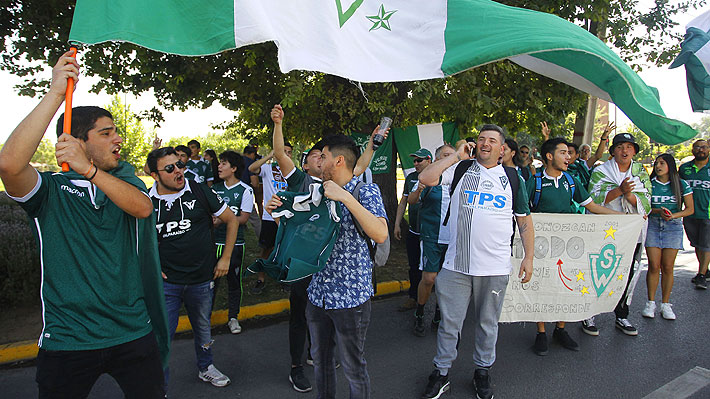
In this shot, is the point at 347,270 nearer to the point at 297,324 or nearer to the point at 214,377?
the point at 297,324

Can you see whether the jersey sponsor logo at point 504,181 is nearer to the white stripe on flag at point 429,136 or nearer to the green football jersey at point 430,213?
the green football jersey at point 430,213

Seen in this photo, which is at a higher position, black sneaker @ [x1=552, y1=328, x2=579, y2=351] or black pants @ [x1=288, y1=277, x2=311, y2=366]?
black pants @ [x1=288, y1=277, x2=311, y2=366]

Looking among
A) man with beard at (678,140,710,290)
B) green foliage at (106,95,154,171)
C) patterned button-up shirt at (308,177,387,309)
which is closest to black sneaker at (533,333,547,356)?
patterned button-up shirt at (308,177,387,309)

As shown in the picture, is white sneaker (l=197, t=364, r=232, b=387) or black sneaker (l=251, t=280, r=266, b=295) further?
black sneaker (l=251, t=280, r=266, b=295)

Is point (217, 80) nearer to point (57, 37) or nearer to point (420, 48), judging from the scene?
point (57, 37)

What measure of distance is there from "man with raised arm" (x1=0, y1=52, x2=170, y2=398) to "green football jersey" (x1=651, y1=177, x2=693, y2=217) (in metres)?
6.03

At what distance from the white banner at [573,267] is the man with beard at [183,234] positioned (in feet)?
9.41

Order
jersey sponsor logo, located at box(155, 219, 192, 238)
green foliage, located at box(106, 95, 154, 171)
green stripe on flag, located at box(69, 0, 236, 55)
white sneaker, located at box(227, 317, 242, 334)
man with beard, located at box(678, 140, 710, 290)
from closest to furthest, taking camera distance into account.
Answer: green stripe on flag, located at box(69, 0, 236, 55) → jersey sponsor logo, located at box(155, 219, 192, 238) → white sneaker, located at box(227, 317, 242, 334) → man with beard, located at box(678, 140, 710, 290) → green foliage, located at box(106, 95, 154, 171)

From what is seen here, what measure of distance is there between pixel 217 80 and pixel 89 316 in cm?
656

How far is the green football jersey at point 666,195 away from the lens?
571cm

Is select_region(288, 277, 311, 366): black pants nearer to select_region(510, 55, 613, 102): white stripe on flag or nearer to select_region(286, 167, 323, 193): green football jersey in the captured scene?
select_region(286, 167, 323, 193): green football jersey

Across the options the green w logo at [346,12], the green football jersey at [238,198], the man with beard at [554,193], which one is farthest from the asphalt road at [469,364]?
the green w logo at [346,12]

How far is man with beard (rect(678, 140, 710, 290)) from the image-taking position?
6.49 meters

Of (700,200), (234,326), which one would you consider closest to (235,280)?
(234,326)
